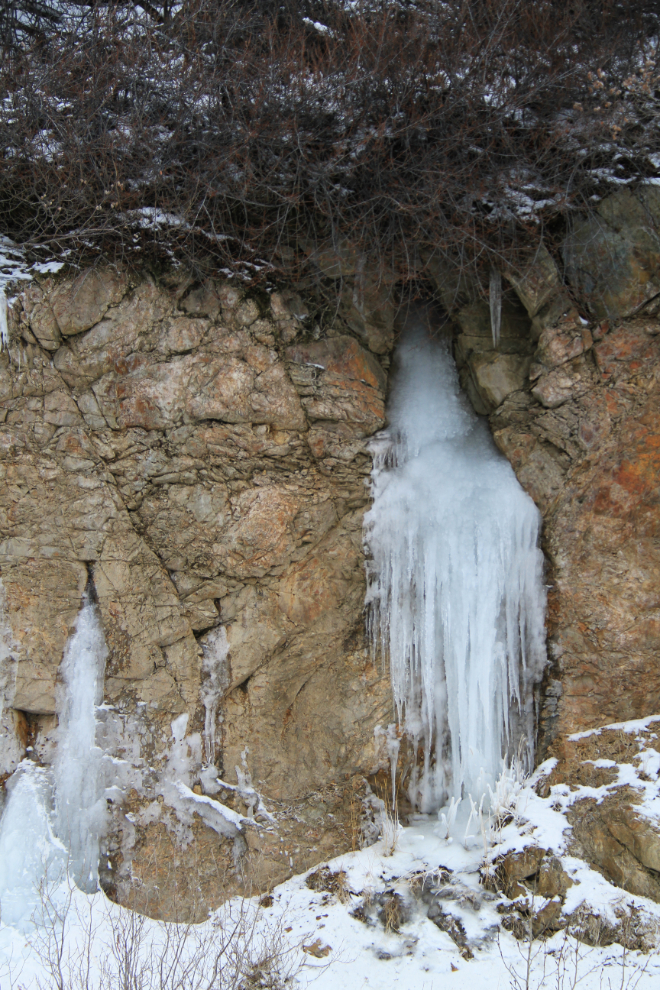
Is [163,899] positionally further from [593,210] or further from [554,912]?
[593,210]

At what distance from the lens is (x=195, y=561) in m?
4.93

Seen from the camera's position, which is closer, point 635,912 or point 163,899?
point 635,912

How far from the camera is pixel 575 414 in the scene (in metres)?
4.97

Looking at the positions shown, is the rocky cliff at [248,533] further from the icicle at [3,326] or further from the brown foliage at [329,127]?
the brown foliage at [329,127]

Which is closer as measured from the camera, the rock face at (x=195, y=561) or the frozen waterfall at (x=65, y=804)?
the frozen waterfall at (x=65, y=804)

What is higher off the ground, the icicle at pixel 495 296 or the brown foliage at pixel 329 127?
the brown foliage at pixel 329 127

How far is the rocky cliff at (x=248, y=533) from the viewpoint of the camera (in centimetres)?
475

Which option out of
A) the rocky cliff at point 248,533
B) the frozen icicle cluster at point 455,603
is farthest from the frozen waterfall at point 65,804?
the frozen icicle cluster at point 455,603

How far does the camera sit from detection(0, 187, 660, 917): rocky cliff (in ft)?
15.6

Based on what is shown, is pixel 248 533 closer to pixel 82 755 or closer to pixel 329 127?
pixel 82 755

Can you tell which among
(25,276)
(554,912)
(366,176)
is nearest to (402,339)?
(366,176)

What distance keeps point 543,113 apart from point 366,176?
4.45ft

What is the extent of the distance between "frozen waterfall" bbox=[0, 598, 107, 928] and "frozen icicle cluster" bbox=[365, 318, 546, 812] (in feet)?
6.82

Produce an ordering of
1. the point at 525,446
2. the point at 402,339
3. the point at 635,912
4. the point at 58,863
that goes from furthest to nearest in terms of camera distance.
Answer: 1. the point at 402,339
2. the point at 525,446
3. the point at 58,863
4. the point at 635,912
